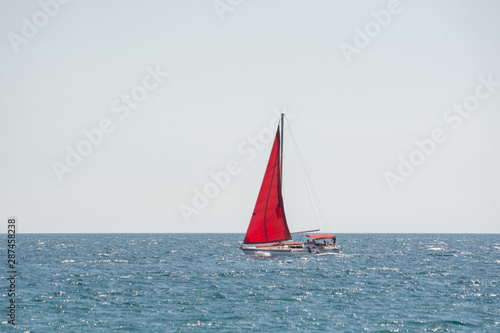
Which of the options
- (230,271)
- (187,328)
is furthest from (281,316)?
(230,271)

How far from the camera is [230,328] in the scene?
27453mm

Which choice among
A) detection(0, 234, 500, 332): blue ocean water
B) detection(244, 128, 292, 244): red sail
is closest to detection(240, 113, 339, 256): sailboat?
detection(244, 128, 292, 244): red sail

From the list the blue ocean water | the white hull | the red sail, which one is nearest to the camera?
the blue ocean water

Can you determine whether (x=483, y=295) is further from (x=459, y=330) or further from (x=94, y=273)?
(x=94, y=273)

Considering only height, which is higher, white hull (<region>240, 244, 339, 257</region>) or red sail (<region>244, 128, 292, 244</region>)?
red sail (<region>244, 128, 292, 244</region>)

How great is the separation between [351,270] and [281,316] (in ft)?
88.8

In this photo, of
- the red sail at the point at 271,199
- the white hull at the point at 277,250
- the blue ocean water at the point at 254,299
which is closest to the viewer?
the blue ocean water at the point at 254,299

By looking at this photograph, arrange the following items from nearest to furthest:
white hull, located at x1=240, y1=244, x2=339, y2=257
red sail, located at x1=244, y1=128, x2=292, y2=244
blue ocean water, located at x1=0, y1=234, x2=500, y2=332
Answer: blue ocean water, located at x1=0, y1=234, x2=500, y2=332 < white hull, located at x1=240, y1=244, x2=339, y2=257 < red sail, located at x1=244, y1=128, x2=292, y2=244

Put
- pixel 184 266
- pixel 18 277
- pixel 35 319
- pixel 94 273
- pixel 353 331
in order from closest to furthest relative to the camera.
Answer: pixel 353 331
pixel 35 319
pixel 18 277
pixel 94 273
pixel 184 266

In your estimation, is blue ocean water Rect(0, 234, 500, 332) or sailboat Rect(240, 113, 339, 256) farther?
sailboat Rect(240, 113, 339, 256)

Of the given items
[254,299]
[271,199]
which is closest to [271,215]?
[271,199]

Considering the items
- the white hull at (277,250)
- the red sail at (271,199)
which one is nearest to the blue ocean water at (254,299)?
the white hull at (277,250)

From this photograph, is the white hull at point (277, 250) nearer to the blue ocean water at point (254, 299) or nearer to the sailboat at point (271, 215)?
Result: the sailboat at point (271, 215)

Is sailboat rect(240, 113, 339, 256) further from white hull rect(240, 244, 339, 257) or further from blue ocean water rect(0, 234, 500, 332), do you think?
blue ocean water rect(0, 234, 500, 332)
